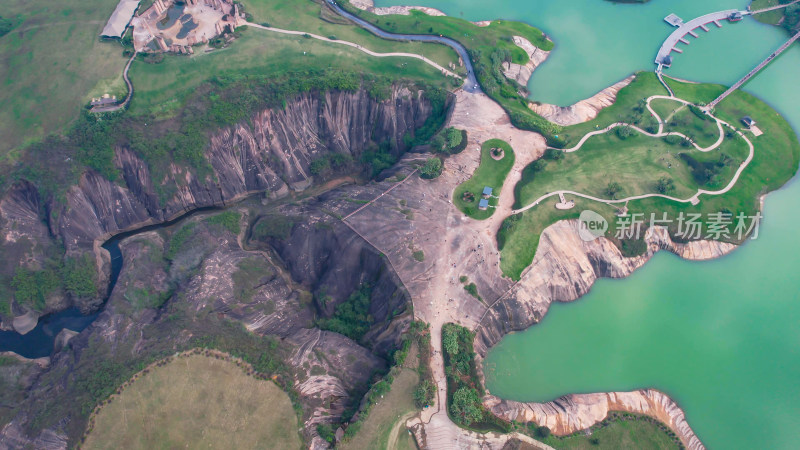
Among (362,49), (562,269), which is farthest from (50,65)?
(562,269)

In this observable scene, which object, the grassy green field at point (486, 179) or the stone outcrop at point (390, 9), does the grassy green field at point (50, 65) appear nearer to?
the stone outcrop at point (390, 9)

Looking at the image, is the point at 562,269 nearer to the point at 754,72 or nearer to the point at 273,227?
the point at 273,227

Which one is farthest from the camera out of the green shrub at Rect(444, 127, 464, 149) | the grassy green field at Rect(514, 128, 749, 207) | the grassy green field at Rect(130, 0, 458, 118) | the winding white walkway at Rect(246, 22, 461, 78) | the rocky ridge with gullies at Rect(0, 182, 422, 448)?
the winding white walkway at Rect(246, 22, 461, 78)

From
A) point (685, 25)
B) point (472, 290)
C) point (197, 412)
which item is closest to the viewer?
point (197, 412)

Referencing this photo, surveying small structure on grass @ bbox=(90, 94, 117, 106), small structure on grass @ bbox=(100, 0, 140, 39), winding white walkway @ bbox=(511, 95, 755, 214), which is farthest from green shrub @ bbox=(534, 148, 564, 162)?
small structure on grass @ bbox=(100, 0, 140, 39)

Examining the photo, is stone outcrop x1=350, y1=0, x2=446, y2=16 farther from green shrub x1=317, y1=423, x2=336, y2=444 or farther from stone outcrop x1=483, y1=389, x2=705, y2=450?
green shrub x1=317, y1=423, x2=336, y2=444

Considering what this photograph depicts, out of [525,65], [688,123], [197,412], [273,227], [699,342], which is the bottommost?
[197,412]

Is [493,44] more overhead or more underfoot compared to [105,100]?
more overhead
